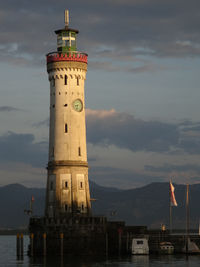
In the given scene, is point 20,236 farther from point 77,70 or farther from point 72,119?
point 77,70

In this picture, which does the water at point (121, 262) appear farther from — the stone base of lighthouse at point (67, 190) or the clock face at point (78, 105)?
the clock face at point (78, 105)

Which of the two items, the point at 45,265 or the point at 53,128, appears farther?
the point at 53,128

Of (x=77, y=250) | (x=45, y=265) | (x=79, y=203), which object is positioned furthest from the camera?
(x=79, y=203)

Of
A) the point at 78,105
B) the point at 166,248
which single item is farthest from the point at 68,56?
the point at 166,248

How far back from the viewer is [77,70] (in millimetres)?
122500

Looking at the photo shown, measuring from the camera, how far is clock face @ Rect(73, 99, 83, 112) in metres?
122

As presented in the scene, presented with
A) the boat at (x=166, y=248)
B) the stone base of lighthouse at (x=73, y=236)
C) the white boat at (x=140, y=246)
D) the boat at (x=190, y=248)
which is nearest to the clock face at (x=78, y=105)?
the stone base of lighthouse at (x=73, y=236)

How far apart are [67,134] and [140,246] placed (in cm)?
2305

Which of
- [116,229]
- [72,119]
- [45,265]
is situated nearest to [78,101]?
[72,119]

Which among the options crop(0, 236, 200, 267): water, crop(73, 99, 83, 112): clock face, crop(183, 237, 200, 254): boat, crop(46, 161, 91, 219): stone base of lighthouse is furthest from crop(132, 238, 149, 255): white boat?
crop(73, 99, 83, 112): clock face

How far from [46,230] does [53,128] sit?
62.1 ft

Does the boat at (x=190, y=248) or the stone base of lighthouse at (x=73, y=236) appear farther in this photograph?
the boat at (x=190, y=248)

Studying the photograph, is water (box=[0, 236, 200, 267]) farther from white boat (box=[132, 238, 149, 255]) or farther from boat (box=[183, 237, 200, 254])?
boat (box=[183, 237, 200, 254])

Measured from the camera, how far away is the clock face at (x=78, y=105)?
121625mm
